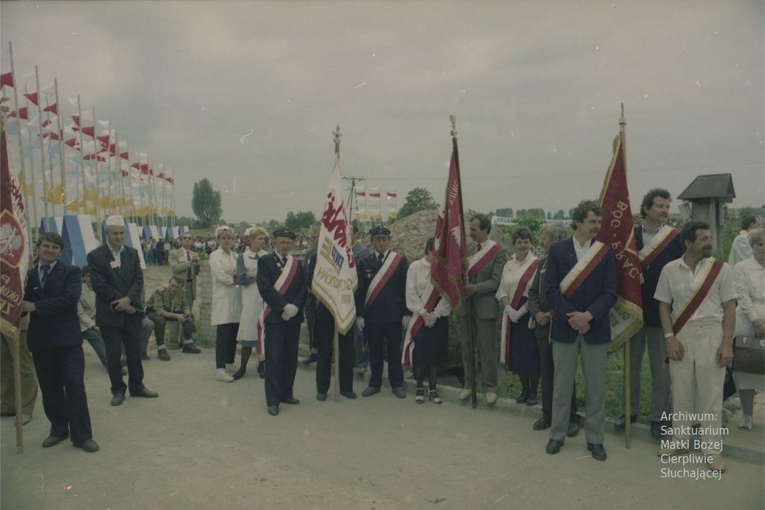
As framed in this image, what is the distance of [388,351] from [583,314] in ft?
8.88

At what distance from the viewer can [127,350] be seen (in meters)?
6.58

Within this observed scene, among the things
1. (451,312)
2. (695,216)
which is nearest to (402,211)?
(695,216)

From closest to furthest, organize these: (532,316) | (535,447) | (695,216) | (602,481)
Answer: (602,481) → (535,447) → (532,316) → (695,216)

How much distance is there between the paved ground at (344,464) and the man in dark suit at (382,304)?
0.49 m

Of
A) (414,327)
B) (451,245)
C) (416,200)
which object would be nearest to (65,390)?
(414,327)

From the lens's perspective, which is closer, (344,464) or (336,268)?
(344,464)

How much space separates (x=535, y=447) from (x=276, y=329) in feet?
9.88

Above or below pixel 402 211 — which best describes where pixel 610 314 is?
below

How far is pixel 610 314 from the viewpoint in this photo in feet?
16.7

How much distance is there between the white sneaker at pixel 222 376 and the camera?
7.45m

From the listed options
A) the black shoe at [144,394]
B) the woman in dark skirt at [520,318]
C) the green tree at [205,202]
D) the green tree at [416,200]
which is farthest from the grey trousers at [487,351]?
the green tree at [205,202]

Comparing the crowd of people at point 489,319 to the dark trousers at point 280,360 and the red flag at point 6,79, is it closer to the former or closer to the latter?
the dark trousers at point 280,360

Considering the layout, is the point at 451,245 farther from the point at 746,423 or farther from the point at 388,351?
the point at 746,423

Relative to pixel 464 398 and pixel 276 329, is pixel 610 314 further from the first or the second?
pixel 276 329
